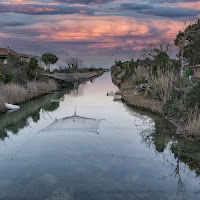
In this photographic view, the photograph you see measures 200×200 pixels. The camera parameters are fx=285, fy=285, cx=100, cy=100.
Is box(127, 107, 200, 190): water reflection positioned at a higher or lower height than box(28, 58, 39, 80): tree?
lower

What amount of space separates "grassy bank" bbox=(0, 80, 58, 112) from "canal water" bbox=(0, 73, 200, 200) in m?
4.07

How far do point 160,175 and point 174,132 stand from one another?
170 inches

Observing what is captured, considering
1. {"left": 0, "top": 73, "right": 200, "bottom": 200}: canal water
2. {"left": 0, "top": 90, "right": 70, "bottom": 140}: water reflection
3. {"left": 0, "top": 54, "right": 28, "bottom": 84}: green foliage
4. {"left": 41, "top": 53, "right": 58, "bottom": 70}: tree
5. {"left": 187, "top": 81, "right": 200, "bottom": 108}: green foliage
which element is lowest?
{"left": 0, "top": 73, "right": 200, "bottom": 200}: canal water

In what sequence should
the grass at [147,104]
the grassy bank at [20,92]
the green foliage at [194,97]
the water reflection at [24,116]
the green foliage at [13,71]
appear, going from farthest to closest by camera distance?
the green foliage at [13,71]
the grassy bank at [20,92]
the grass at [147,104]
the water reflection at [24,116]
the green foliage at [194,97]

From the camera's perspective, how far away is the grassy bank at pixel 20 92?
18.2m

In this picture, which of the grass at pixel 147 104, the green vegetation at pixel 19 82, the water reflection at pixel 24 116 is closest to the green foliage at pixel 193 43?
the green vegetation at pixel 19 82

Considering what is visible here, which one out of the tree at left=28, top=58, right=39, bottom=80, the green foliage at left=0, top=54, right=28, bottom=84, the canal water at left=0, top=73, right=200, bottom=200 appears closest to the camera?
the canal water at left=0, top=73, right=200, bottom=200

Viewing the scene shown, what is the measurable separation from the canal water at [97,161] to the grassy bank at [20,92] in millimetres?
4071

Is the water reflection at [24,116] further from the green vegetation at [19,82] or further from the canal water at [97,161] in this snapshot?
the green vegetation at [19,82]

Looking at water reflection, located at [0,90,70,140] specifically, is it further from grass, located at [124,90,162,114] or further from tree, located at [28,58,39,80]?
grass, located at [124,90,162,114]

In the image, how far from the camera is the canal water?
262 inches

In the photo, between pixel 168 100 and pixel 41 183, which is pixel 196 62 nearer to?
pixel 168 100

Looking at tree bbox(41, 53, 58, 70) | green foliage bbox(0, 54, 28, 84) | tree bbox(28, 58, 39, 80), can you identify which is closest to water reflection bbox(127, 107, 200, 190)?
green foliage bbox(0, 54, 28, 84)

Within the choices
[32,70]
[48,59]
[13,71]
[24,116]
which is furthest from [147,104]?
[48,59]
